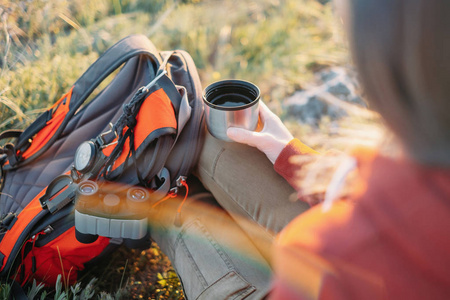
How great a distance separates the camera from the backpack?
64.6 inches

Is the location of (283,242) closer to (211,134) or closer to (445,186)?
(445,186)

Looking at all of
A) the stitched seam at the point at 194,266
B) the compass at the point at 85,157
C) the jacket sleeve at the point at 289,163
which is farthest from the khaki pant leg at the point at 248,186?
the compass at the point at 85,157

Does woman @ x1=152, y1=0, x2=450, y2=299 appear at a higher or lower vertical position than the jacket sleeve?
higher

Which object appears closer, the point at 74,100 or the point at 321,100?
the point at 74,100

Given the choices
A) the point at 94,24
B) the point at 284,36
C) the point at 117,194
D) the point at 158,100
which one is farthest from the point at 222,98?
the point at 94,24

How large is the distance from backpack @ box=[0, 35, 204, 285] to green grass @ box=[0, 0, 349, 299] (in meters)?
0.30

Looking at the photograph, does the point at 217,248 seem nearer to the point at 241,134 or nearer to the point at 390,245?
the point at 241,134

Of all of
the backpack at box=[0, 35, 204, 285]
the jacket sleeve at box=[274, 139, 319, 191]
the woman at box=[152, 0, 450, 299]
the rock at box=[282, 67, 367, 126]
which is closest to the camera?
the woman at box=[152, 0, 450, 299]

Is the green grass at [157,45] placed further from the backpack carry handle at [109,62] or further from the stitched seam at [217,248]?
the backpack carry handle at [109,62]

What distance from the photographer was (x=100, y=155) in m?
1.69

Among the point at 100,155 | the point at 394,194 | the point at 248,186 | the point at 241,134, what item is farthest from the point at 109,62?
the point at 394,194

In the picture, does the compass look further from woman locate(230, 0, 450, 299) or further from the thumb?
woman locate(230, 0, 450, 299)

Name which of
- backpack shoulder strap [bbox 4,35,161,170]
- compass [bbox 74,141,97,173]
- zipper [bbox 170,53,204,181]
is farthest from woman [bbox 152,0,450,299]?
backpack shoulder strap [bbox 4,35,161,170]

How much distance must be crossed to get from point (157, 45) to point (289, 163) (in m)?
2.31
